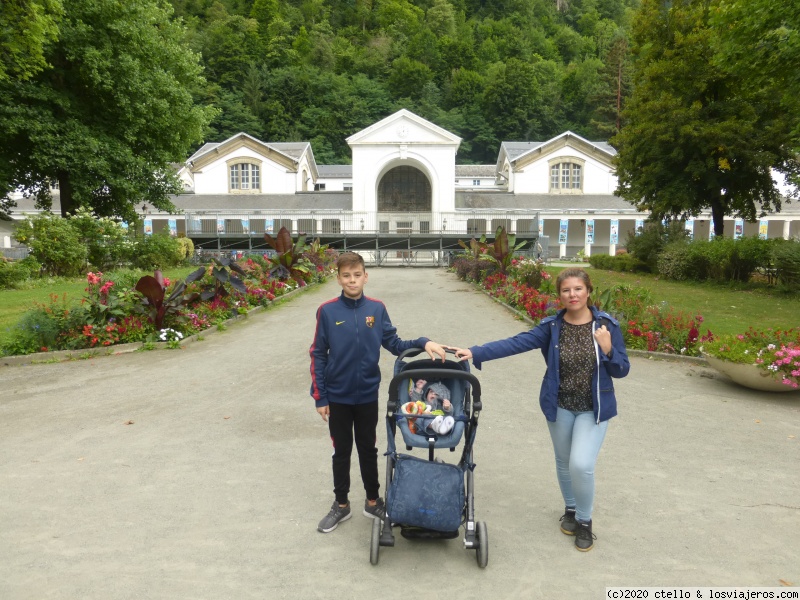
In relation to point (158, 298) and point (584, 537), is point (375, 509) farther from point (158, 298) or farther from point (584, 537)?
point (158, 298)

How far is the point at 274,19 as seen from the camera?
106938 millimetres

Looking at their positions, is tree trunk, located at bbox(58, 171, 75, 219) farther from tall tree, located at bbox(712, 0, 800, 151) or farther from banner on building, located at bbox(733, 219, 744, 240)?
banner on building, located at bbox(733, 219, 744, 240)

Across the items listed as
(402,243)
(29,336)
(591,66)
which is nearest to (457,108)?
(591,66)

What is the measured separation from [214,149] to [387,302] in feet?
143

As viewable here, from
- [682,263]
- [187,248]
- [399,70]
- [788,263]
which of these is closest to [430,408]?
[788,263]

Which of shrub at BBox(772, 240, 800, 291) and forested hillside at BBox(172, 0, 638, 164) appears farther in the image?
forested hillside at BBox(172, 0, 638, 164)

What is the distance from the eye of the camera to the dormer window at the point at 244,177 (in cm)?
5706

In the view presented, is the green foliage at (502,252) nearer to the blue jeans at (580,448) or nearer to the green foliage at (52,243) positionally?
the green foliage at (52,243)

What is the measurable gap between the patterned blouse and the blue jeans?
0.22 ft

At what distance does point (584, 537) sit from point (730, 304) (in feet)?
48.1

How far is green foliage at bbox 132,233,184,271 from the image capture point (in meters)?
25.6

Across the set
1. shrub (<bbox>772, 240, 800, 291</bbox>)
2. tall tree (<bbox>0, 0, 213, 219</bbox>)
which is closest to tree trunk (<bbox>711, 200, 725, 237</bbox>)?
shrub (<bbox>772, 240, 800, 291</bbox>)

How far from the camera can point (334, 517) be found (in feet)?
13.6

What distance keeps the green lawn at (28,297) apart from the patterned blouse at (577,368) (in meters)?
9.03
